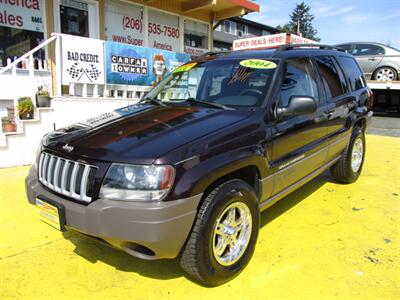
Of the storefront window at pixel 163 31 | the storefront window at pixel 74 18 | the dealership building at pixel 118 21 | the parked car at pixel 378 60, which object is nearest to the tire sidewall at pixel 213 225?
the dealership building at pixel 118 21

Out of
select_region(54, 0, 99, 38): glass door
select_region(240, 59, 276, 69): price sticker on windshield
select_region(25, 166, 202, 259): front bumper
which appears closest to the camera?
select_region(25, 166, 202, 259): front bumper

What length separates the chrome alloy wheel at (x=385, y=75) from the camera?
1309 cm

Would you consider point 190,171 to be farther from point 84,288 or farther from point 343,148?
point 343,148

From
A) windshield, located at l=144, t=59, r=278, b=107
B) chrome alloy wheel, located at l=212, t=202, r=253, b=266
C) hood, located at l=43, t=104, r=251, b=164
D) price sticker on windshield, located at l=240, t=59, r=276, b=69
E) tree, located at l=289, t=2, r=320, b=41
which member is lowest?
chrome alloy wheel, located at l=212, t=202, r=253, b=266

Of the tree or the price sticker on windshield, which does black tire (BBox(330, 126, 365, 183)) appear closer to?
the price sticker on windshield

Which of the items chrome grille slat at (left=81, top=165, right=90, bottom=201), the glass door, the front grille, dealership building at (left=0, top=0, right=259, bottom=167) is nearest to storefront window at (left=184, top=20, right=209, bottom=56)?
dealership building at (left=0, top=0, right=259, bottom=167)

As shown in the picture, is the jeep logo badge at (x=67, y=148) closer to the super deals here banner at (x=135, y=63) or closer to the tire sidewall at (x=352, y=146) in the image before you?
the tire sidewall at (x=352, y=146)

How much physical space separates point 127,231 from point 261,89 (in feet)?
6.00

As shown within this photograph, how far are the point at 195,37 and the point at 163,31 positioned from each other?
1.58m

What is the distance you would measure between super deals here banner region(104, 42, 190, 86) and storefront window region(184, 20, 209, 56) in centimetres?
266

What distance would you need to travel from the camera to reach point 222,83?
11.6ft

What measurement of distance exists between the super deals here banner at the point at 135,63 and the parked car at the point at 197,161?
3963 mm

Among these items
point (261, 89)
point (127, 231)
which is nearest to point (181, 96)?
point (261, 89)

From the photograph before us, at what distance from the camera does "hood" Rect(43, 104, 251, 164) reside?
234cm
